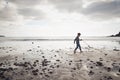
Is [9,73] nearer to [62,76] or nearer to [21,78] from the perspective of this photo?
[21,78]

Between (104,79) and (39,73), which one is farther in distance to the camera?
(39,73)

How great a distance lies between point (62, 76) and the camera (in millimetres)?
10195

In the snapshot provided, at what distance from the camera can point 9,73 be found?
11.0 meters

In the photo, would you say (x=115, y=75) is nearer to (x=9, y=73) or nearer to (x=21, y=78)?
(x=21, y=78)

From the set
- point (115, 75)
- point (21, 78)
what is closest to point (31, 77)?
point (21, 78)

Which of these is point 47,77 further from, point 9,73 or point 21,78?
point 9,73

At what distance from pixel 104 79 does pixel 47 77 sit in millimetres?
3872

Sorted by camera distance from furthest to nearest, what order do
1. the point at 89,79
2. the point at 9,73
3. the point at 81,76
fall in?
1. the point at 9,73
2. the point at 81,76
3. the point at 89,79

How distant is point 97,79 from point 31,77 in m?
4.52

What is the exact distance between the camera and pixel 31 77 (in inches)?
394

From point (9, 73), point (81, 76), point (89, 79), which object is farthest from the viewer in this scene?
point (9, 73)

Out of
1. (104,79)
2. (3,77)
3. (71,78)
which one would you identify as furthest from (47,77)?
(104,79)

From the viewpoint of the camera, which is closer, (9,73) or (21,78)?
(21,78)

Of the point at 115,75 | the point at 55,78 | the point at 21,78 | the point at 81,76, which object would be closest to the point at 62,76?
the point at 55,78
